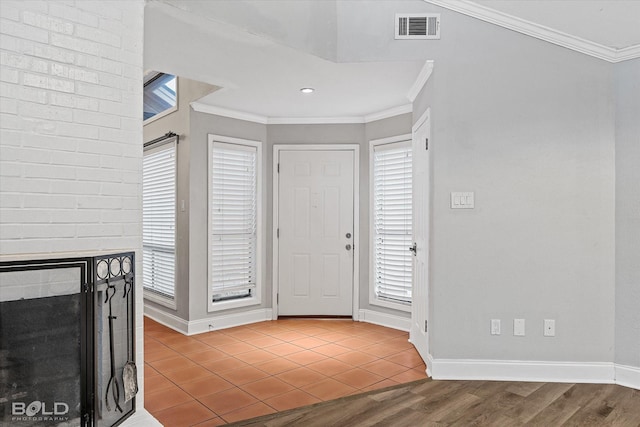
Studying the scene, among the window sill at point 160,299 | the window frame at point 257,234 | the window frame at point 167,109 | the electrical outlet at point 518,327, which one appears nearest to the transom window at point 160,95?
the window frame at point 167,109

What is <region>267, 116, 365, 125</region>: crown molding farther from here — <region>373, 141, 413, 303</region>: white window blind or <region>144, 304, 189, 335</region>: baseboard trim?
<region>144, 304, 189, 335</region>: baseboard trim

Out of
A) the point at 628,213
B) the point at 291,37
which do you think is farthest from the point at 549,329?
the point at 291,37

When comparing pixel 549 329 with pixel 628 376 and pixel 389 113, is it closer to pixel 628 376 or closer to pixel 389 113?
pixel 628 376

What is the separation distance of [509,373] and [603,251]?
115cm

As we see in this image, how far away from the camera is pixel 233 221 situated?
4.94 meters

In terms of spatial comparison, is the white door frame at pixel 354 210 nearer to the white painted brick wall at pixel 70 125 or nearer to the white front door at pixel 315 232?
the white front door at pixel 315 232

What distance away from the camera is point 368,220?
5039mm

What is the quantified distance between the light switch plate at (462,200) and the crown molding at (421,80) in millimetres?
968

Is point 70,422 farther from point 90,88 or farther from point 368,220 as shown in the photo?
point 368,220

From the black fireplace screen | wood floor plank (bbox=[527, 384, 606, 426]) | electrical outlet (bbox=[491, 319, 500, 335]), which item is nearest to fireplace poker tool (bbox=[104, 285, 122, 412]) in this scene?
the black fireplace screen

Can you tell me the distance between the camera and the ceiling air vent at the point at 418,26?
10.9 ft

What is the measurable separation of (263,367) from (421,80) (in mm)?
2682

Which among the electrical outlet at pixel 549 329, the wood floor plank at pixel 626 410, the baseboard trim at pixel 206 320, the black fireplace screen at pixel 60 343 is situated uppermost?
the black fireplace screen at pixel 60 343

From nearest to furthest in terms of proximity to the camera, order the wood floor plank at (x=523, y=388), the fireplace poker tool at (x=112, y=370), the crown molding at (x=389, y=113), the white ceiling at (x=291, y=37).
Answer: the fireplace poker tool at (x=112, y=370), the white ceiling at (x=291, y=37), the wood floor plank at (x=523, y=388), the crown molding at (x=389, y=113)
